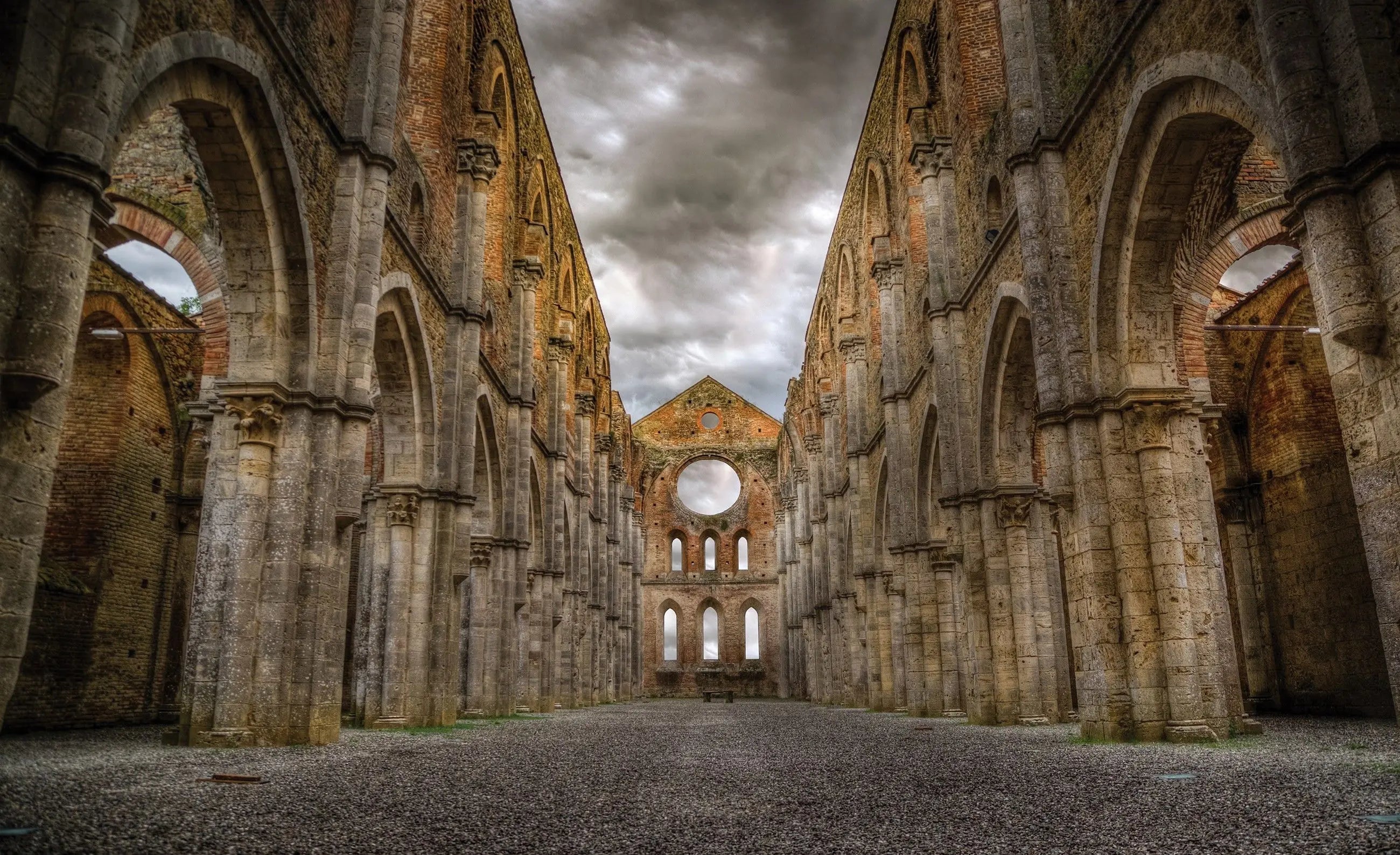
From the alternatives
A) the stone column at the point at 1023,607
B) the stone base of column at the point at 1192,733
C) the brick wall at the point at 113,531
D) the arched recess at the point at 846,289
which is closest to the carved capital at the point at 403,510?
the brick wall at the point at 113,531

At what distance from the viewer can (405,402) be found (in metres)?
14.9

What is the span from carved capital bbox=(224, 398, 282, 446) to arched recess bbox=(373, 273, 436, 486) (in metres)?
4.53

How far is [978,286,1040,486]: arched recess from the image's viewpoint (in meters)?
14.4

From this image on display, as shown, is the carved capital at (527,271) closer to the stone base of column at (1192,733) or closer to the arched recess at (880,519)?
the arched recess at (880,519)

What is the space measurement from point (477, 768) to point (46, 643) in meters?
11.1

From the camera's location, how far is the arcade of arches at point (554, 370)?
582cm

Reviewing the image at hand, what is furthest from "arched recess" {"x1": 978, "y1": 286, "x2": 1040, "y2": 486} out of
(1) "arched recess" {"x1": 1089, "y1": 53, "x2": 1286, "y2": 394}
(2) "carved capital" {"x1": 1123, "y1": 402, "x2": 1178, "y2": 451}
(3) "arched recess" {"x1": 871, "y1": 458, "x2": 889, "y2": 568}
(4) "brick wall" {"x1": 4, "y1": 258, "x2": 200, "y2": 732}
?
(4) "brick wall" {"x1": 4, "y1": 258, "x2": 200, "y2": 732}

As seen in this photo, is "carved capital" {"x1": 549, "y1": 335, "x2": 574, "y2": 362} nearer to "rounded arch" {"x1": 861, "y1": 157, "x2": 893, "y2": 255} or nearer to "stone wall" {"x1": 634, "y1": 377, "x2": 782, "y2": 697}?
"rounded arch" {"x1": 861, "y1": 157, "x2": 893, "y2": 255}

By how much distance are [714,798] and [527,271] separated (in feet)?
59.8

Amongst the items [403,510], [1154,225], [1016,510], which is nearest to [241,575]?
[403,510]

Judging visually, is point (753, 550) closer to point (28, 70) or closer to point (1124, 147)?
point (1124, 147)

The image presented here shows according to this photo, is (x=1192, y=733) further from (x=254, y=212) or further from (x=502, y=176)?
(x=502, y=176)

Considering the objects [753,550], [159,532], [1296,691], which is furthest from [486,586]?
[753,550]

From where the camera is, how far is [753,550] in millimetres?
48281
